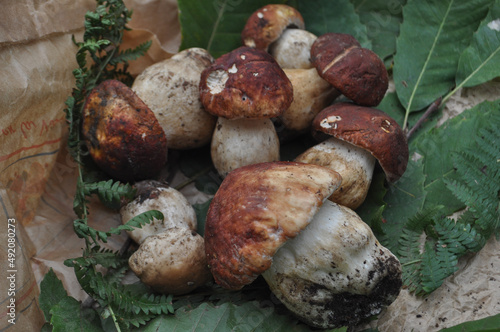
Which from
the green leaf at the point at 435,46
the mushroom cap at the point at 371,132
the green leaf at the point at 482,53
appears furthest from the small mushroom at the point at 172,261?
the green leaf at the point at 482,53

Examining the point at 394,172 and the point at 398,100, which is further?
the point at 398,100

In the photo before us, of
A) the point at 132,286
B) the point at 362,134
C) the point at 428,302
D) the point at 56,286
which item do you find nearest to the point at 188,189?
the point at 132,286

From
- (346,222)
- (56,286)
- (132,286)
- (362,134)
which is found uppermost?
(362,134)

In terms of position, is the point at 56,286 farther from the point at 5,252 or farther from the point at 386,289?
the point at 386,289

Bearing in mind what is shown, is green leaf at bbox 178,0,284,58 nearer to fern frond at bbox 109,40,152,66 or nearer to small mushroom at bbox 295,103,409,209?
fern frond at bbox 109,40,152,66

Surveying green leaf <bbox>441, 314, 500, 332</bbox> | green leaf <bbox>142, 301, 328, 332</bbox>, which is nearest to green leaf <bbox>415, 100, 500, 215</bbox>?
green leaf <bbox>441, 314, 500, 332</bbox>
